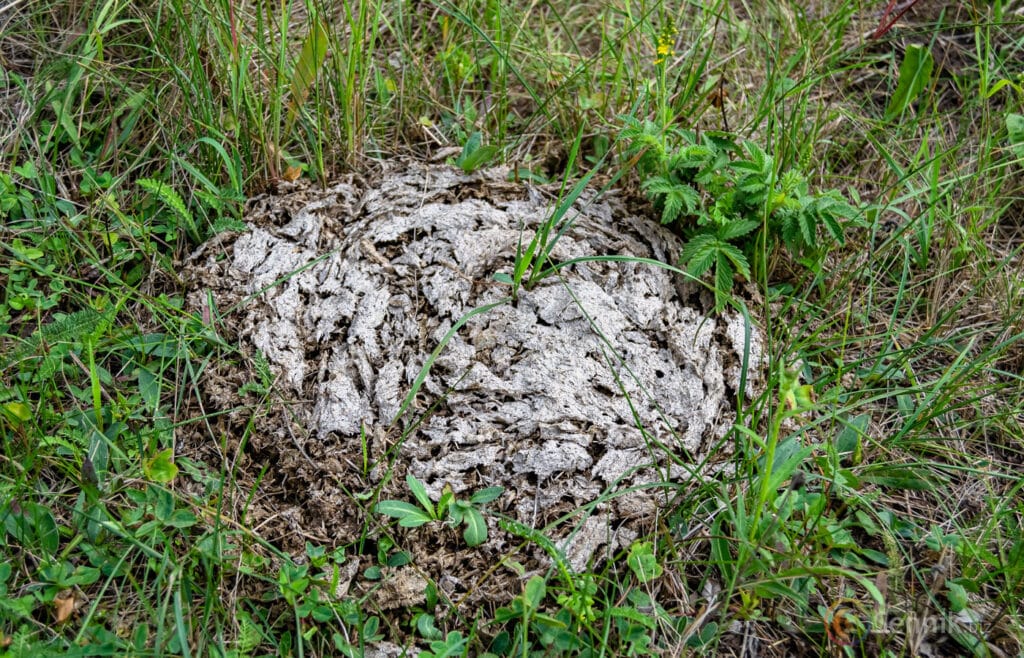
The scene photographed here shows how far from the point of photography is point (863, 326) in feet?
7.37

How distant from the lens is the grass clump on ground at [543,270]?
64.0 inches

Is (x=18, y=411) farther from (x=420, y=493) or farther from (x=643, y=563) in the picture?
(x=643, y=563)

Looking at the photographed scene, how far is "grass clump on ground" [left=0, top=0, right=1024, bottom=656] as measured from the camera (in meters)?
1.62

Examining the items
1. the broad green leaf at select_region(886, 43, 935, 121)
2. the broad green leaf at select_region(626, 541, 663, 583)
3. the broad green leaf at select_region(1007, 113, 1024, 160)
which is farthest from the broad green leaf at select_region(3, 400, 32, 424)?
the broad green leaf at select_region(1007, 113, 1024, 160)

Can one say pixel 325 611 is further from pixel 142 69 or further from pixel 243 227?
pixel 142 69

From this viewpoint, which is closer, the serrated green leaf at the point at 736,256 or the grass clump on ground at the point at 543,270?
the grass clump on ground at the point at 543,270

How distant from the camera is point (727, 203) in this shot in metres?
2.13

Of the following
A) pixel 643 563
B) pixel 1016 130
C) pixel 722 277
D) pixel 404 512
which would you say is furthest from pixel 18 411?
pixel 1016 130

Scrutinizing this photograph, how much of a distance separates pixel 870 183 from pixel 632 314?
1102 millimetres

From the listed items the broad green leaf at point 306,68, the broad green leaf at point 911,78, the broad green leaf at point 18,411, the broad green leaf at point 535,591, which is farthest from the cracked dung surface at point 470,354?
the broad green leaf at point 911,78

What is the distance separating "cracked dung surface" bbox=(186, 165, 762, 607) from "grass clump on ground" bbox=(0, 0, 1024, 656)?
80mm

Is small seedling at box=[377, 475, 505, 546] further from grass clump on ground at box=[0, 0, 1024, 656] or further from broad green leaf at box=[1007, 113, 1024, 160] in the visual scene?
broad green leaf at box=[1007, 113, 1024, 160]

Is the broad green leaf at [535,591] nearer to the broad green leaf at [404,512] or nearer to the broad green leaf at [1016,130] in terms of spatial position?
the broad green leaf at [404,512]

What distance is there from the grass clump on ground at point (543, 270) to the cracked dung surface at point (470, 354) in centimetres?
8
